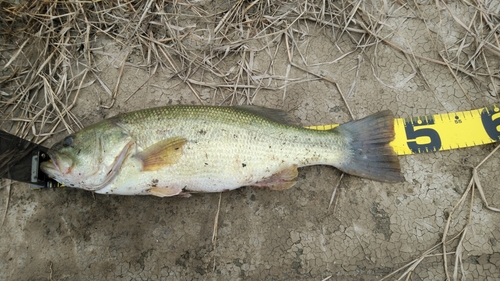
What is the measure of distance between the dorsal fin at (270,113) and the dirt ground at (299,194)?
0.34 m

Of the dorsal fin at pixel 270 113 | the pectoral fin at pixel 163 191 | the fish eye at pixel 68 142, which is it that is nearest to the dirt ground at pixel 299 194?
the dorsal fin at pixel 270 113

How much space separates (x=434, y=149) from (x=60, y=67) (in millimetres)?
4361

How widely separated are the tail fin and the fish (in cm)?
1

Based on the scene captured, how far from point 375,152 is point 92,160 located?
8.90 ft

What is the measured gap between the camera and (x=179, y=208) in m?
3.37

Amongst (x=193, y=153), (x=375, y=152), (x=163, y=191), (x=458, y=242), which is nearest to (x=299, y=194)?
(x=375, y=152)

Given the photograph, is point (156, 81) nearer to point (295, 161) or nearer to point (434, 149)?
point (295, 161)

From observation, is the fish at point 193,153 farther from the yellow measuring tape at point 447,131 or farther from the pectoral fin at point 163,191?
the yellow measuring tape at point 447,131

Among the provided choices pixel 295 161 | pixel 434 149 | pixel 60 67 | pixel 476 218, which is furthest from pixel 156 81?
pixel 476 218

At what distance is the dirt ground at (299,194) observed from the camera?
3209 millimetres

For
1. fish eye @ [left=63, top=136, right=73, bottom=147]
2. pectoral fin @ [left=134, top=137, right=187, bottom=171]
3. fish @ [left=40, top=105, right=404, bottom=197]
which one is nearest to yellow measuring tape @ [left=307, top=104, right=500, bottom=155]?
fish @ [left=40, top=105, right=404, bottom=197]

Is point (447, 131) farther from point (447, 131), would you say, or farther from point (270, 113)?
point (270, 113)

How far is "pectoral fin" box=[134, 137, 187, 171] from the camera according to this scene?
2.84 meters

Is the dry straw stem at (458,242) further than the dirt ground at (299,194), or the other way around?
the dirt ground at (299,194)
